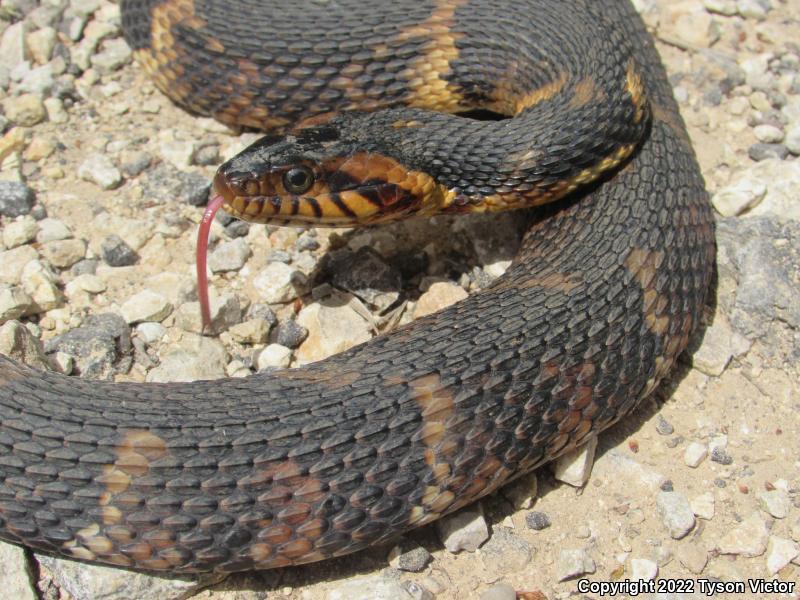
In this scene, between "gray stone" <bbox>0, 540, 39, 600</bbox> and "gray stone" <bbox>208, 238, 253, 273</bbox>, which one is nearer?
"gray stone" <bbox>0, 540, 39, 600</bbox>

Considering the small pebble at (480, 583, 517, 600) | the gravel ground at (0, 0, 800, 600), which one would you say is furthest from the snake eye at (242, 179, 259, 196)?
the small pebble at (480, 583, 517, 600)

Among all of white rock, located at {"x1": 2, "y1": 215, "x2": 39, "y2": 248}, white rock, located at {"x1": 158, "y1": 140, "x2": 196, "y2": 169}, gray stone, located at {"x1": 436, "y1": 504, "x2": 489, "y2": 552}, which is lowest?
gray stone, located at {"x1": 436, "y1": 504, "x2": 489, "y2": 552}

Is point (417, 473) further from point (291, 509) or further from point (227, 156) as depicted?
point (227, 156)

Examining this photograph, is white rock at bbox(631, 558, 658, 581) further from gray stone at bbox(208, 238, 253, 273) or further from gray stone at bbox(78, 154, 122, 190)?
gray stone at bbox(78, 154, 122, 190)

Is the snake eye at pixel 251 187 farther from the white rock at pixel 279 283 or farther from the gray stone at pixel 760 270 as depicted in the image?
the gray stone at pixel 760 270

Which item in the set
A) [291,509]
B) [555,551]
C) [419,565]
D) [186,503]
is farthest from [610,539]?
[186,503]

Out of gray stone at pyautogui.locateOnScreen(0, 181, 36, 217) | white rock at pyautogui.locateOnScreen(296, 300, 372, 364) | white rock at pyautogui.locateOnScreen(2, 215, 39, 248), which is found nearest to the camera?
white rock at pyautogui.locateOnScreen(296, 300, 372, 364)
